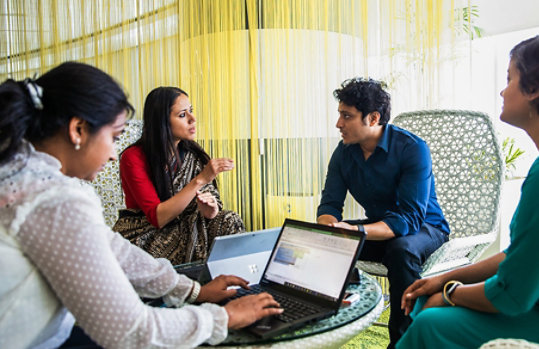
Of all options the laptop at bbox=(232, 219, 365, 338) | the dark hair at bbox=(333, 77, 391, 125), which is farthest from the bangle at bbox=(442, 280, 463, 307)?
the dark hair at bbox=(333, 77, 391, 125)

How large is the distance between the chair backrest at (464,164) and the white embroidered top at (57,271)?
165cm

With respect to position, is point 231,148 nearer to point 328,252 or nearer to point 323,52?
point 323,52

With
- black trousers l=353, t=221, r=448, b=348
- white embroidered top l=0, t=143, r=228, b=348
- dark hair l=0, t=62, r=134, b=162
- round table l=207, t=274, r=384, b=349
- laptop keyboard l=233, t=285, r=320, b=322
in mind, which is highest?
dark hair l=0, t=62, r=134, b=162

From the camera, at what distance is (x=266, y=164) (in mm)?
2885

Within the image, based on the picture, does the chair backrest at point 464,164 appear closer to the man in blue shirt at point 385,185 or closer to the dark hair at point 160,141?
the man in blue shirt at point 385,185

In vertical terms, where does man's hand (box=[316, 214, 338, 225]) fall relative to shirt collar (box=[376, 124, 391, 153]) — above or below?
below

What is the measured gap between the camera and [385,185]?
6.81ft

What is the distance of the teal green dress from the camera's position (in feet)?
3.31

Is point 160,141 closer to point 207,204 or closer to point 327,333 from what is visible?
point 207,204

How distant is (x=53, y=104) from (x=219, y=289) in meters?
0.59

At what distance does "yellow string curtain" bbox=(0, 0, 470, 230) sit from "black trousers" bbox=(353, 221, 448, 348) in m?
0.71

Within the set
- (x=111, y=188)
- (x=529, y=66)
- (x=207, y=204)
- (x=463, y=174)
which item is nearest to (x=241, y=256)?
(x=207, y=204)

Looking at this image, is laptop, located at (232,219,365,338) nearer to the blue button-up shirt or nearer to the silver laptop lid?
the silver laptop lid

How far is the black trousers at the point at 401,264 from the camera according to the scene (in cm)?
171
